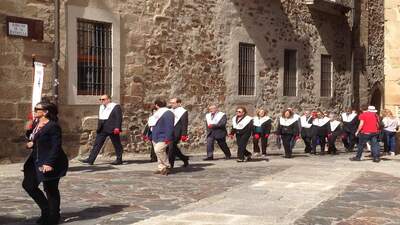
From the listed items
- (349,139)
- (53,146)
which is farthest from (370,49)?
(53,146)

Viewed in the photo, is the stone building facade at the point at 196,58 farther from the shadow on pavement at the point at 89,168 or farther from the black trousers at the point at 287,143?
the black trousers at the point at 287,143

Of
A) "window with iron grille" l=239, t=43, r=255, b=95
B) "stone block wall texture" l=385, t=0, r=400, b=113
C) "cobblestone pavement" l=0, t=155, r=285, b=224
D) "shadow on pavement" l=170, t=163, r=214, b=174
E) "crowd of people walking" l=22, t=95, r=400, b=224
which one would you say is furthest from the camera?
"stone block wall texture" l=385, t=0, r=400, b=113

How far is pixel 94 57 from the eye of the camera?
1398 centimetres

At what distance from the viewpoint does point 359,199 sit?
848 cm

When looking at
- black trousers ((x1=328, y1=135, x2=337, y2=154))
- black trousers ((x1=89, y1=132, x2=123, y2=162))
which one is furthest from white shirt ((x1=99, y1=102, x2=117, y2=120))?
black trousers ((x1=328, y1=135, x2=337, y2=154))

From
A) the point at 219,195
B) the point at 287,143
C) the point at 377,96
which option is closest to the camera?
the point at 219,195

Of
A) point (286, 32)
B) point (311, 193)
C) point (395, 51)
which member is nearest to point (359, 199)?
point (311, 193)

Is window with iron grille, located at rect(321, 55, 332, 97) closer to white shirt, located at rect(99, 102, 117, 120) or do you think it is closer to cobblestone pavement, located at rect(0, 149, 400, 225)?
cobblestone pavement, located at rect(0, 149, 400, 225)

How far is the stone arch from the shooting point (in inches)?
972

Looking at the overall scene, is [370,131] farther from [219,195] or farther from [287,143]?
[219,195]

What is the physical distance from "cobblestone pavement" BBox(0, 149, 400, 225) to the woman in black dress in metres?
0.28

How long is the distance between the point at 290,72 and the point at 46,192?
1424 cm

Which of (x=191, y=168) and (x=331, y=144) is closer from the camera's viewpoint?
(x=191, y=168)

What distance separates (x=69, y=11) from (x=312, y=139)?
754 cm
